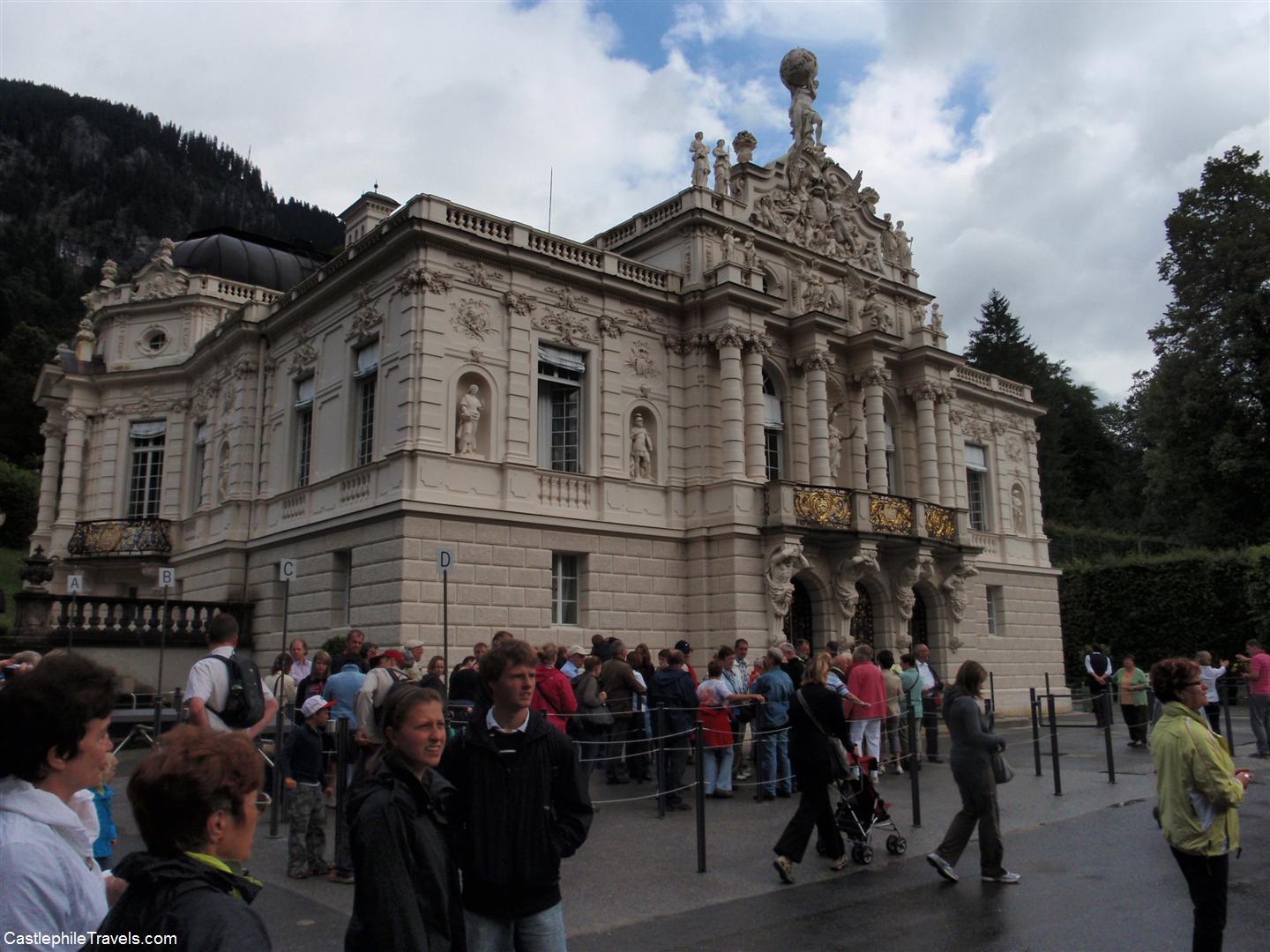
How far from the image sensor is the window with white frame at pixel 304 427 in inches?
978

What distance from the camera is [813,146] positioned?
2967 cm

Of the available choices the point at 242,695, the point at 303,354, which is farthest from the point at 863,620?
the point at 242,695

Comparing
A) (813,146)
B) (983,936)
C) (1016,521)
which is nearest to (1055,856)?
(983,936)

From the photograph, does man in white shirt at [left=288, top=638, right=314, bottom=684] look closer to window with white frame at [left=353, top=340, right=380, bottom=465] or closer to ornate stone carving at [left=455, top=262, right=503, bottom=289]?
window with white frame at [left=353, top=340, right=380, bottom=465]

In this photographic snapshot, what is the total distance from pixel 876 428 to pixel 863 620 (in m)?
5.60

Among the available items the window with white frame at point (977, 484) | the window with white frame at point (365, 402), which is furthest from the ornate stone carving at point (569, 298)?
the window with white frame at point (977, 484)

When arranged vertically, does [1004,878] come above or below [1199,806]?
below

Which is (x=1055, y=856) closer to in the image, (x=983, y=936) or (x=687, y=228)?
(x=983, y=936)

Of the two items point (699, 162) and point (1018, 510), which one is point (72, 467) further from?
point (1018, 510)

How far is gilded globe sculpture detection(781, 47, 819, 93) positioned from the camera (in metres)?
30.9

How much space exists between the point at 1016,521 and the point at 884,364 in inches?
401

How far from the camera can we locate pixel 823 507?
79.8 ft

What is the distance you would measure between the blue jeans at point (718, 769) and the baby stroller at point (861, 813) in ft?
12.5

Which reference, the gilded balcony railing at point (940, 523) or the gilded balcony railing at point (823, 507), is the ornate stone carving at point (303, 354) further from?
the gilded balcony railing at point (940, 523)
